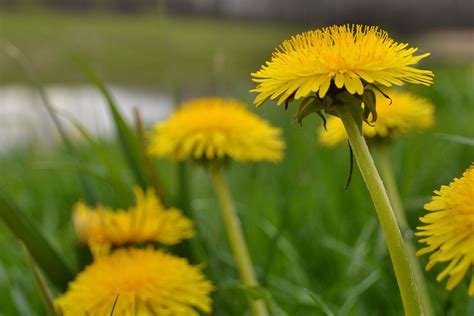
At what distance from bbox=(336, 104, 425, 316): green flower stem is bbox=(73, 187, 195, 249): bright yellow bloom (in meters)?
0.30

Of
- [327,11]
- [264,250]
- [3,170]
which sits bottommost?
[3,170]

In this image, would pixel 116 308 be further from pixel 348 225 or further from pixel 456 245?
pixel 348 225

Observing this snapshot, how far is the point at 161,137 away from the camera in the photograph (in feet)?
2.34

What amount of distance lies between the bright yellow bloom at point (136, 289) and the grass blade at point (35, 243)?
9 cm

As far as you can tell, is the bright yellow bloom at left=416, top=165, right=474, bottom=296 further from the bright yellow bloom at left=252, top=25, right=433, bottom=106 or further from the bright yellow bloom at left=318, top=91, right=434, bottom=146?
the bright yellow bloom at left=318, top=91, right=434, bottom=146

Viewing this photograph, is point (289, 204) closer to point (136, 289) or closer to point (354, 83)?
point (136, 289)

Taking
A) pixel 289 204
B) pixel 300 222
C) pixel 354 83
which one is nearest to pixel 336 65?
pixel 354 83

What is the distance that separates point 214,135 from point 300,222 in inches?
16.4

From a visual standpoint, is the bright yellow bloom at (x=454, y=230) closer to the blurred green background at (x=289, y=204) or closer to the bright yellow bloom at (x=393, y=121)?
the blurred green background at (x=289, y=204)

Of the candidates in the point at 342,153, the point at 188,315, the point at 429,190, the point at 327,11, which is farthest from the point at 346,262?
the point at 327,11

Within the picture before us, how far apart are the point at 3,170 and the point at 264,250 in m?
0.97

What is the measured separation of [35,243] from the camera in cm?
61

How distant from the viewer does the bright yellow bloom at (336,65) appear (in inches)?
14.0

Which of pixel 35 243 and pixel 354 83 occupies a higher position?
pixel 354 83
